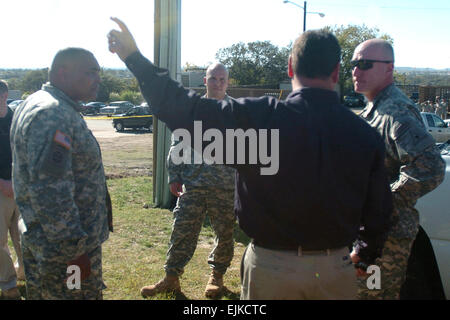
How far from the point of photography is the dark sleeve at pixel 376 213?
7.12ft

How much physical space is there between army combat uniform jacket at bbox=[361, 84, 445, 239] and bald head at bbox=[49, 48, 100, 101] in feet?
6.19

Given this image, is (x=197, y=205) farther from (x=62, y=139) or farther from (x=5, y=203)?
(x=62, y=139)

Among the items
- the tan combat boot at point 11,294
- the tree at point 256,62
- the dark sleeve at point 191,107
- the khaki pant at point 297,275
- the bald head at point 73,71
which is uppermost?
the tree at point 256,62

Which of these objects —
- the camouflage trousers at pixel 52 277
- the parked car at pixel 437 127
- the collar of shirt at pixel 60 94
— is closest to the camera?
the camouflage trousers at pixel 52 277

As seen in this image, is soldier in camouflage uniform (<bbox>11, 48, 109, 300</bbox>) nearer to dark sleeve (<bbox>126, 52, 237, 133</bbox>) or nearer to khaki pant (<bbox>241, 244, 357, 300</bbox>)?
dark sleeve (<bbox>126, 52, 237, 133</bbox>)

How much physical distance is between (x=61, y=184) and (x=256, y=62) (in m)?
58.0

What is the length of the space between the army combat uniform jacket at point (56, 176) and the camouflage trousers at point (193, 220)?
1.47 meters

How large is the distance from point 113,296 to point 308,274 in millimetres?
2653

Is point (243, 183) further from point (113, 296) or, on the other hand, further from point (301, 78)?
point (113, 296)

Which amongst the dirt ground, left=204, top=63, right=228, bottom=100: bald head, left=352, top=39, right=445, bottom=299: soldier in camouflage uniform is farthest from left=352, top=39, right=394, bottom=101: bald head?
the dirt ground

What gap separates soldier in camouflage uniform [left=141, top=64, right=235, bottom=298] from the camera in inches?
163

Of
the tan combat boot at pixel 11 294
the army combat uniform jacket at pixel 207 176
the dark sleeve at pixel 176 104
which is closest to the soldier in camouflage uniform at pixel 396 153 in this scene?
the dark sleeve at pixel 176 104

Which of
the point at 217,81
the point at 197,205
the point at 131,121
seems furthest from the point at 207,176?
the point at 131,121

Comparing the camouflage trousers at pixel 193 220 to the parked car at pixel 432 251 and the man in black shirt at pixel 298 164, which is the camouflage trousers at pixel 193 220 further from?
the man in black shirt at pixel 298 164
